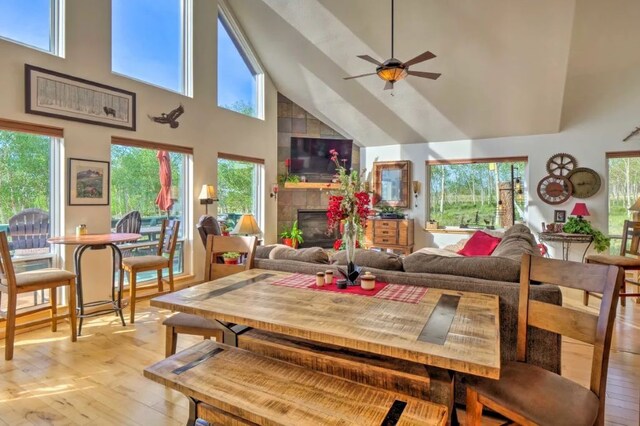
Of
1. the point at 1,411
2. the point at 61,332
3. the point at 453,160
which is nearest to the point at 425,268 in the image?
the point at 1,411

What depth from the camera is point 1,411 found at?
85.5 inches

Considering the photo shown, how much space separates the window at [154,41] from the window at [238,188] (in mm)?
1435

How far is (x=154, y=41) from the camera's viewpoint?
499 centimetres

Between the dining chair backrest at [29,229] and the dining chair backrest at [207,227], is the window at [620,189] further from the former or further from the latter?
the dining chair backrest at [29,229]

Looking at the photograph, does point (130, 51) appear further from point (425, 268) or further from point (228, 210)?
point (425, 268)

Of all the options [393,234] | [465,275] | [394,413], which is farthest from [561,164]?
[394,413]

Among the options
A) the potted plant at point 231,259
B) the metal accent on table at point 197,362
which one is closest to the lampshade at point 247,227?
the potted plant at point 231,259

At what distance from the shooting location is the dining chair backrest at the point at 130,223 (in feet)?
14.8

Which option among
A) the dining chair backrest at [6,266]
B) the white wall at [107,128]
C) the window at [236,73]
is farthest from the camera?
the window at [236,73]

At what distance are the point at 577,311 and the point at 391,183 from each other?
20.0 feet

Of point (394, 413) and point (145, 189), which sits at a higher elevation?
point (145, 189)

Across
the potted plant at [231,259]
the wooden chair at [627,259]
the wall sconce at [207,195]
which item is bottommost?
the potted plant at [231,259]

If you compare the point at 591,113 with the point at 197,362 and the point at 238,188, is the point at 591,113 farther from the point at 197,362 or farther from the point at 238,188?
the point at 197,362

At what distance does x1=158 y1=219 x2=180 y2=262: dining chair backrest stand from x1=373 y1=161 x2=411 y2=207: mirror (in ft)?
14.9
